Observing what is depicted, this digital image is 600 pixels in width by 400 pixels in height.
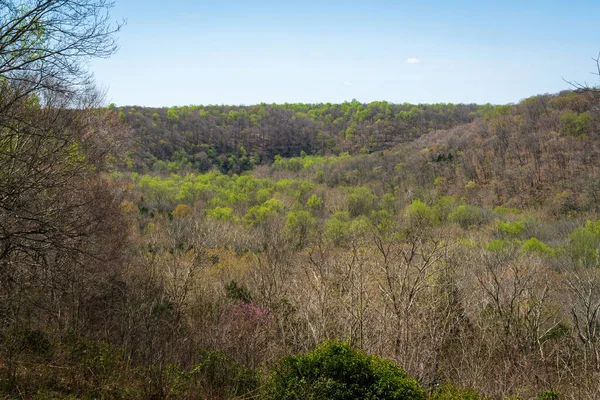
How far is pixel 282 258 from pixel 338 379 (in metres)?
16.1

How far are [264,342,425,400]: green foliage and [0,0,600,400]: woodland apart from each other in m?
0.04

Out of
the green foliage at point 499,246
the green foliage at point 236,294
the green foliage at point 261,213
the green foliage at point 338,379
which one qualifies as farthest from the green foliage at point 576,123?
the green foliage at point 338,379

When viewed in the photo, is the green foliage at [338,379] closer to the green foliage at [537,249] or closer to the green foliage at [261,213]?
the green foliage at [537,249]

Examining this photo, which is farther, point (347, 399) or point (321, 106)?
point (321, 106)

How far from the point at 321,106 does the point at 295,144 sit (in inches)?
1279

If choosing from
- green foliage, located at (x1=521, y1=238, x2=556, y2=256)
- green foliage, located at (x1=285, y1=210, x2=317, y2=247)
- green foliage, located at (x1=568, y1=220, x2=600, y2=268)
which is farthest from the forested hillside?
green foliage, located at (x1=568, y1=220, x2=600, y2=268)

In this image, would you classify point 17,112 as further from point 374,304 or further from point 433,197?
point 433,197

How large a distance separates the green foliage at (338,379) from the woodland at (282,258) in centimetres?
4

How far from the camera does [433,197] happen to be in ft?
201

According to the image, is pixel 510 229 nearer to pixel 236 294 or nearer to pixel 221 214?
pixel 221 214

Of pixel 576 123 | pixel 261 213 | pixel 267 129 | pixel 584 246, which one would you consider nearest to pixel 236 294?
pixel 584 246

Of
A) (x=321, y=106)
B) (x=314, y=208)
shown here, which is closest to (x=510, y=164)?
(x=314, y=208)

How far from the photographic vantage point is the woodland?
7945 mm

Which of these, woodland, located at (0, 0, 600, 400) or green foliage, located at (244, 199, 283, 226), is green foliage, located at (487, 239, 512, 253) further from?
green foliage, located at (244, 199, 283, 226)
